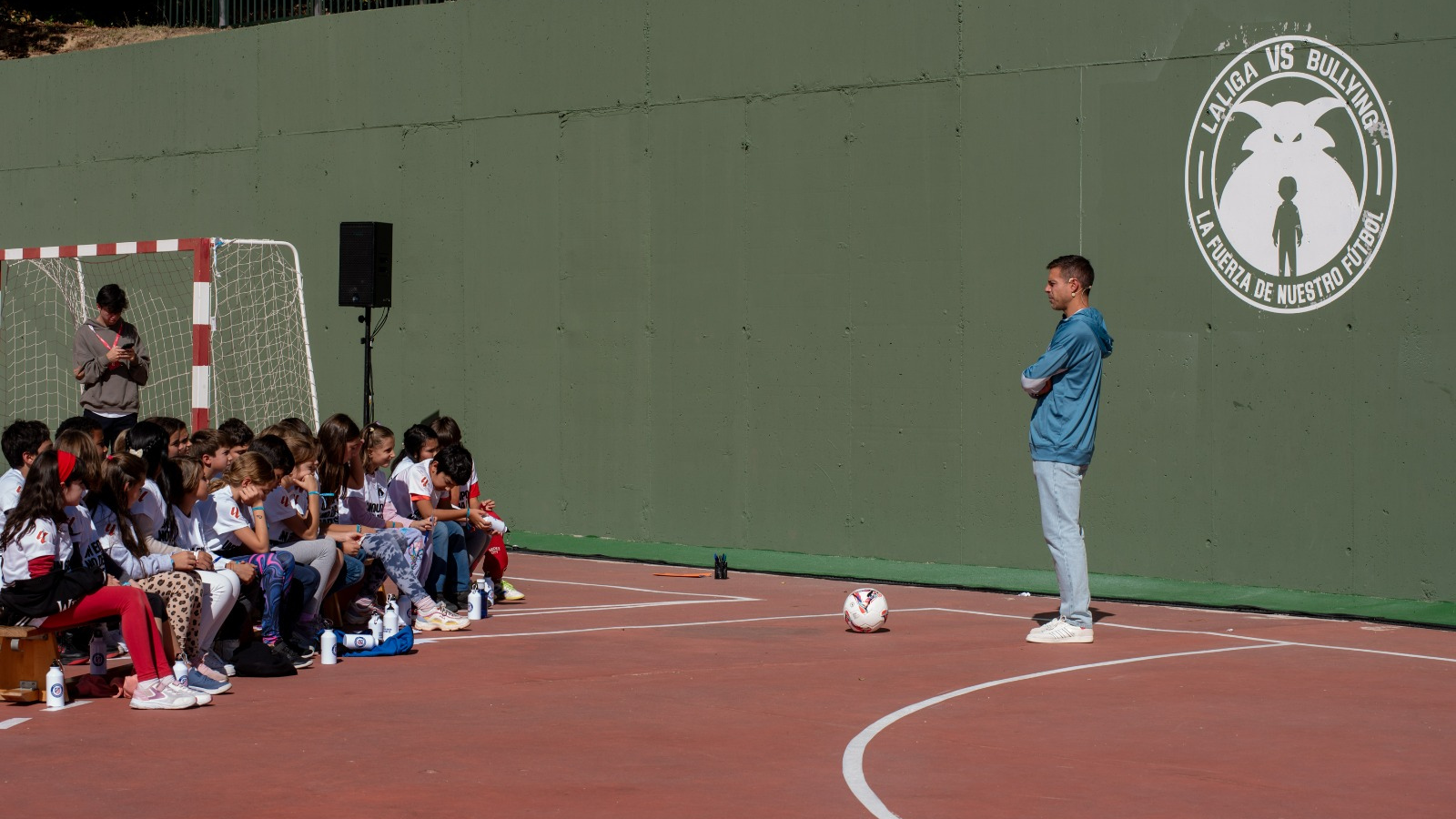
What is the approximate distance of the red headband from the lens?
8.27 metres

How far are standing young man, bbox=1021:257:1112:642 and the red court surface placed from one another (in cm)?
38

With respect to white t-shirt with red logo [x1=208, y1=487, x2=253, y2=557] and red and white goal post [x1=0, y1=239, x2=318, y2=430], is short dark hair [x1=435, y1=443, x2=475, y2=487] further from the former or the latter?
red and white goal post [x1=0, y1=239, x2=318, y2=430]

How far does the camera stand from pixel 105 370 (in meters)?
14.8

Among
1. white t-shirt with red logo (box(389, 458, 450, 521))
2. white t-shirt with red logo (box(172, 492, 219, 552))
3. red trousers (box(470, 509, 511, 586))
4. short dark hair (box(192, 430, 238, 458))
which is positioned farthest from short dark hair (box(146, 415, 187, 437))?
red trousers (box(470, 509, 511, 586))

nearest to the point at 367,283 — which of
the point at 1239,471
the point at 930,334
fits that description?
the point at 930,334

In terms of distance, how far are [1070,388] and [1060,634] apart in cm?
158

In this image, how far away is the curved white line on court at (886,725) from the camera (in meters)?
6.52

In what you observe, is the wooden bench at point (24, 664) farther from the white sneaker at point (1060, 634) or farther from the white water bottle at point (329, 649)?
the white sneaker at point (1060, 634)

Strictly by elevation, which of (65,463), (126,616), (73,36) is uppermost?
(73,36)

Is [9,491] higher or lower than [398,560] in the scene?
higher

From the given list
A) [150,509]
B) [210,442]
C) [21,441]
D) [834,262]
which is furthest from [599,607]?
[834,262]

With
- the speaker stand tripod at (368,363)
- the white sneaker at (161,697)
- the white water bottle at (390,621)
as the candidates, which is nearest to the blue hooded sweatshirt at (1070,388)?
the white water bottle at (390,621)

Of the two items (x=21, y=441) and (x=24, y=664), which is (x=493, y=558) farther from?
(x=24, y=664)

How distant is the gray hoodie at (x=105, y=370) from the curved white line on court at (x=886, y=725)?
28.6 ft
